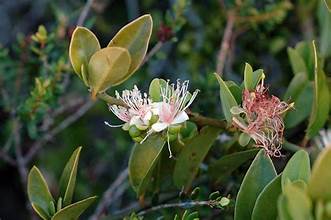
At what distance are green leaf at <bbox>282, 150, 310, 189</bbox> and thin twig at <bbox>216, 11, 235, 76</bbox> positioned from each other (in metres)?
0.77

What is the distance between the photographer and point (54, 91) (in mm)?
1475

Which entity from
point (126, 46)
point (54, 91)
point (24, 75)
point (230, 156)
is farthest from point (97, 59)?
point (24, 75)

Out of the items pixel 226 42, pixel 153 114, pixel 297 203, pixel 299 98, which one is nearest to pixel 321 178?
pixel 297 203

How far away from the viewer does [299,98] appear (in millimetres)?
1390

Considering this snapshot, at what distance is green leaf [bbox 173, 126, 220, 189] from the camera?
123 cm

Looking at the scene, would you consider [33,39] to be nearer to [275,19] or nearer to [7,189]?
[275,19]

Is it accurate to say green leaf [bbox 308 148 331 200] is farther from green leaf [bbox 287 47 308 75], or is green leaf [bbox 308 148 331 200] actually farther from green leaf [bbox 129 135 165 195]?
green leaf [bbox 287 47 308 75]

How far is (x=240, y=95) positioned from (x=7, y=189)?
53.1 inches

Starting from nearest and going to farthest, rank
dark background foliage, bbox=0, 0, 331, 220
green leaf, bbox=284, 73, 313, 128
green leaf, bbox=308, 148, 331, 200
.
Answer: green leaf, bbox=308, 148, 331, 200 → green leaf, bbox=284, 73, 313, 128 → dark background foliage, bbox=0, 0, 331, 220

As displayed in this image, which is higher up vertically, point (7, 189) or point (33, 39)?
point (33, 39)

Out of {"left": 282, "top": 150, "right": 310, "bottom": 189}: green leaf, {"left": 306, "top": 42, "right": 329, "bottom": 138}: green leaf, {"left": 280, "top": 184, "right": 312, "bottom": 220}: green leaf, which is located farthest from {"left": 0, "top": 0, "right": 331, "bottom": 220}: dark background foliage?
{"left": 280, "top": 184, "right": 312, "bottom": 220}: green leaf

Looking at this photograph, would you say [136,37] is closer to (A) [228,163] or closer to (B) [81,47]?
(B) [81,47]

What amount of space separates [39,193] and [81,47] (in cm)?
26

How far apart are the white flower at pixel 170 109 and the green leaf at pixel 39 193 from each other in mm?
208
